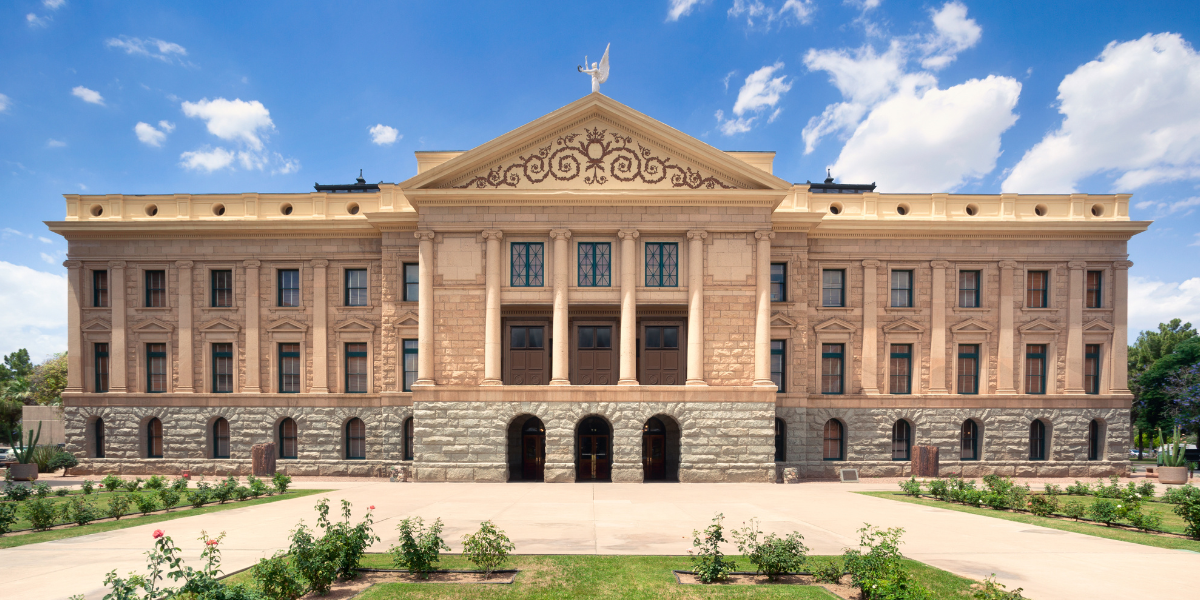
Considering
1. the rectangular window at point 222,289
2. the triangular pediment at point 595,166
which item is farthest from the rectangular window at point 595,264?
Result: the rectangular window at point 222,289

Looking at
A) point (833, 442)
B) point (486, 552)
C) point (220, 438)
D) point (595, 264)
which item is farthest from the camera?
point (220, 438)

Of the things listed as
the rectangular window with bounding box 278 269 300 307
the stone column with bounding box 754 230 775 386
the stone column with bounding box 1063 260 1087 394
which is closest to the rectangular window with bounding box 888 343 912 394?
the stone column with bounding box 1063 260 1087 394

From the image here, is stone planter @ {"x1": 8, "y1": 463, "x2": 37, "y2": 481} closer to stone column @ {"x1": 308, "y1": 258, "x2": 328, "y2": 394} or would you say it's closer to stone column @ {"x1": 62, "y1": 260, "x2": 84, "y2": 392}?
stone column @ {"x1": 62, "y1": 260, "x2": 84, "y2": 392}

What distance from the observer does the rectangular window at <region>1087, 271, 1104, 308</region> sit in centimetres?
3031

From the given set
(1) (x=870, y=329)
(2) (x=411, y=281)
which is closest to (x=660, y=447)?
(1) (x=870, y=329)

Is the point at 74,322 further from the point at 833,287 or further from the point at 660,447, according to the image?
the point at 833,287

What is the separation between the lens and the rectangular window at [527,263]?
27.2 m

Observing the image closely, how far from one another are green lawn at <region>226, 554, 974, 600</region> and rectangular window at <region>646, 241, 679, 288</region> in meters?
16.6

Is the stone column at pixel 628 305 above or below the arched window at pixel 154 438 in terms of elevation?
above

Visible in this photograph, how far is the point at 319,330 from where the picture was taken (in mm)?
30078

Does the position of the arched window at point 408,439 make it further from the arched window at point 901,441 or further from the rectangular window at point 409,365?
the arched window at point 901,441

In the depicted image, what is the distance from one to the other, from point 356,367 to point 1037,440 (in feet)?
121

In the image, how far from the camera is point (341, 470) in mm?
29328

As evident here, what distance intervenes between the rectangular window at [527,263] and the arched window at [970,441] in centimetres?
2383
